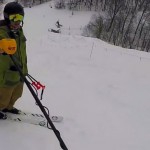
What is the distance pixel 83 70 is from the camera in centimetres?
695

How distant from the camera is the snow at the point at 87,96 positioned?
4570 mm

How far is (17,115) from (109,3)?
170 ft

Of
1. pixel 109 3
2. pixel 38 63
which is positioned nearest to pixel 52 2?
pixel 109 3

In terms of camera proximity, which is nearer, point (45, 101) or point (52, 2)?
point (45, 101)

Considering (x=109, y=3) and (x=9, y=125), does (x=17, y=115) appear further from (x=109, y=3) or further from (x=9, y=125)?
(x=109, y=3)

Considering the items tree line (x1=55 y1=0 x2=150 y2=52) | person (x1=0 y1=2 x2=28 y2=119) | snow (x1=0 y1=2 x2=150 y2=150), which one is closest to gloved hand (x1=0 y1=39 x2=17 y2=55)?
person (x1=0 y1=2 x2=28 y2=119)

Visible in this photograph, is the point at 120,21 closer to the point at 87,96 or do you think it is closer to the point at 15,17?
the point at 87,96

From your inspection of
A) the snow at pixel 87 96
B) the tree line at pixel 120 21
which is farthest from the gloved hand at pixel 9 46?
the tree line at pixel 120 21

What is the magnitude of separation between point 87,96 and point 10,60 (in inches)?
83.0

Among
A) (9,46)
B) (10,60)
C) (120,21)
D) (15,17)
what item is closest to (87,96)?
(10,60)

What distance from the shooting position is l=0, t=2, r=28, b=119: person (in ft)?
12.7

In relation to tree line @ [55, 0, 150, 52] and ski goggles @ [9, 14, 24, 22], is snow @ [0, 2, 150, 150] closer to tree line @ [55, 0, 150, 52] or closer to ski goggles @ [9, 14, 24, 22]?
ski goggles @ [9, 14, 24, 22]

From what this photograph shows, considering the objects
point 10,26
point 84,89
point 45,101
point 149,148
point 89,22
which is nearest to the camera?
point 10,26

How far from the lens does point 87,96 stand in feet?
19.2
